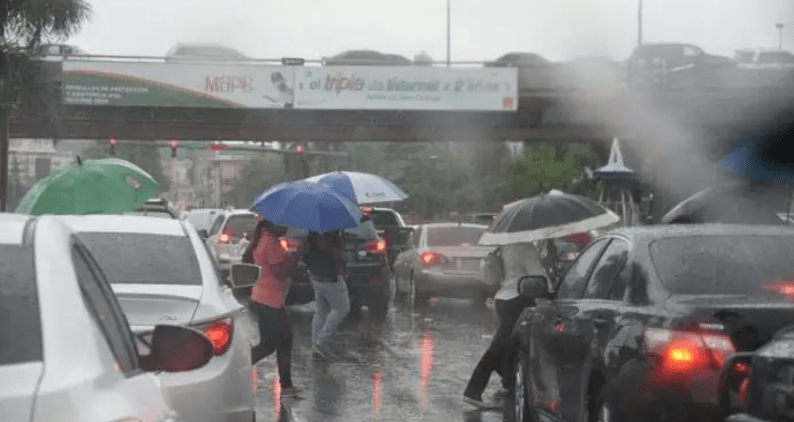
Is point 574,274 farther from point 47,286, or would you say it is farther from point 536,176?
point 536,176

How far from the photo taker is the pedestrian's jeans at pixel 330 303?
46.0ft

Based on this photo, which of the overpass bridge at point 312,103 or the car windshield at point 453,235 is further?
the overpass bridge at point 312,103

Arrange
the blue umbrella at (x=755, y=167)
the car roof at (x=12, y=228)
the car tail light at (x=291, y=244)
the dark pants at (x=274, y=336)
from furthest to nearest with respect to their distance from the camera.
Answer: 1. the car tail light at (x=291, y=244)
2. the blue umbrella at (x=755, y=167)
3. the dark pants at (x=274, y=336)
4. the car roof at (x=12, y=228)

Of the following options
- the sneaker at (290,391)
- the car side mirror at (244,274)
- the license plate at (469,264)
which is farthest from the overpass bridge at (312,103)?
the car side mirror at (244,274)

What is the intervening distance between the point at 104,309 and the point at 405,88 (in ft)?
127

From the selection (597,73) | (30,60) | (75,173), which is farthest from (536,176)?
(75,173)

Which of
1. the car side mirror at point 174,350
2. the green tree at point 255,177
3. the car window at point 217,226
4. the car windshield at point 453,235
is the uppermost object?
the car side mirror at point 174,350

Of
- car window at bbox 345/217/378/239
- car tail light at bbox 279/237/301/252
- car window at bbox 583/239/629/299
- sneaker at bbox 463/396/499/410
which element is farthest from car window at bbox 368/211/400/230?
car window at bbox 583/239/629/299

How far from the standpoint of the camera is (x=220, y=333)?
7730mm

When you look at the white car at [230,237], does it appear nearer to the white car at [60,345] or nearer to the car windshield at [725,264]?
the car windshield at [725,264]

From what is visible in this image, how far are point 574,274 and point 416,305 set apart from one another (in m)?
13.9

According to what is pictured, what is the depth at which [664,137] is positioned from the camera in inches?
880

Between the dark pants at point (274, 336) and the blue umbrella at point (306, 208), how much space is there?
1.26 m

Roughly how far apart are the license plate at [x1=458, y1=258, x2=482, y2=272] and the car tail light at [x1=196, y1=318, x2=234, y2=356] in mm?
13824
